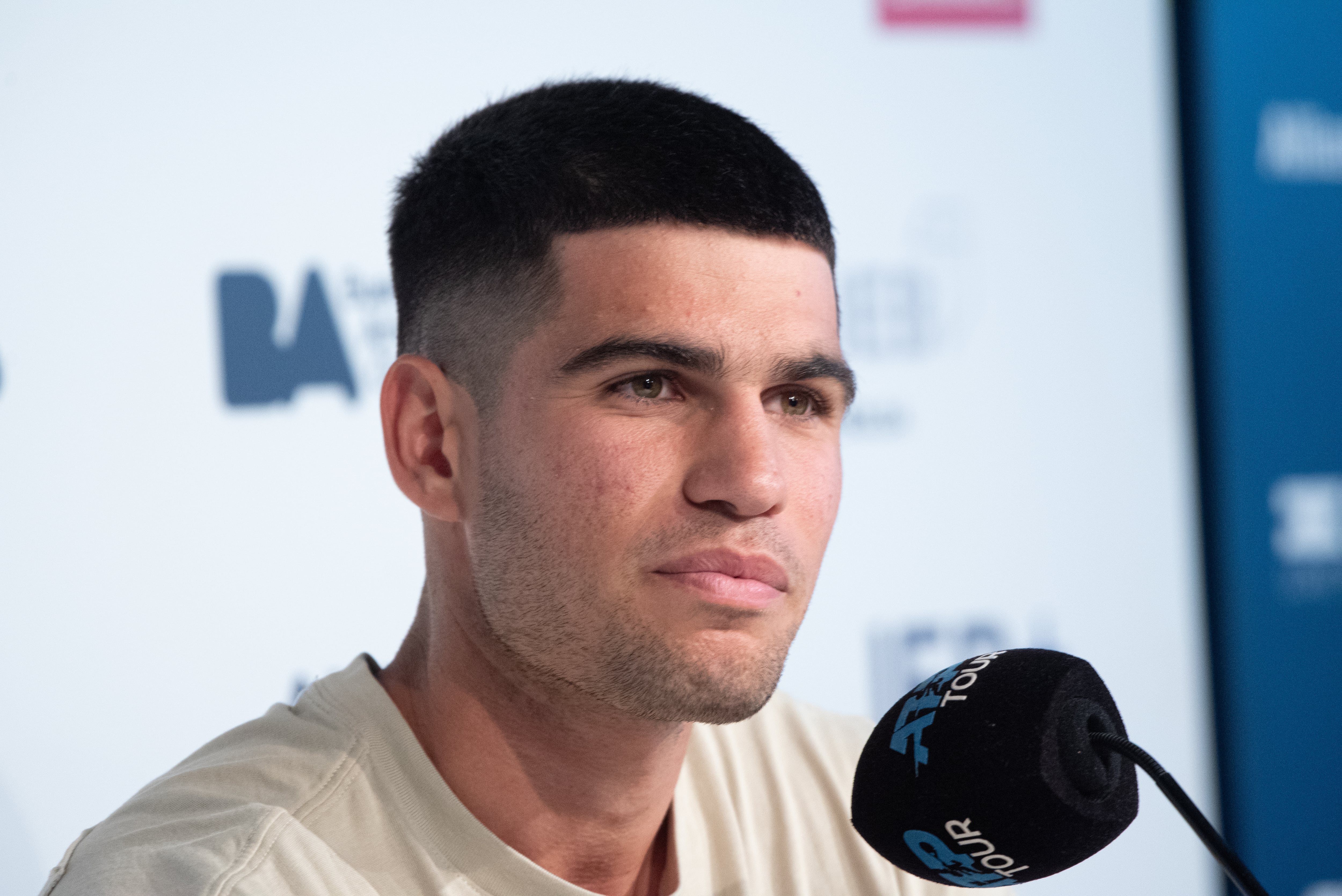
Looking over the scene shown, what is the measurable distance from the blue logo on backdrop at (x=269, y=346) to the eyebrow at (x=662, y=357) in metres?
0.75

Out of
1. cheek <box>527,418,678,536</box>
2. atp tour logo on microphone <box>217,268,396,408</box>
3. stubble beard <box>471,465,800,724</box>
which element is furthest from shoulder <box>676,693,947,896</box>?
atp tour logo on microphone <box>217,268,396,408</box>

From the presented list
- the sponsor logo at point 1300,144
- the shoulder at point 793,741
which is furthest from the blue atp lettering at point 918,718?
the sponsor logo at point 1300,144

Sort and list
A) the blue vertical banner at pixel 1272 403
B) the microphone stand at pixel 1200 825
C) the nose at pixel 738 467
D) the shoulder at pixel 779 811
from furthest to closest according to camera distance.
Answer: the blue vertical banner at pixel 1272 403 → the shoulder at pixel 779 811 → the nose at pixel 738 467 → the microphone stand at pixel 1200 825

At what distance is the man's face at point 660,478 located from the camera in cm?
108

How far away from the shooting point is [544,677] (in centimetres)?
116

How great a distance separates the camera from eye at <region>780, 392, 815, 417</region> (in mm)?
1197

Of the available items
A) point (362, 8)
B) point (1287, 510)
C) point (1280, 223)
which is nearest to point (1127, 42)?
point (1280, 223)

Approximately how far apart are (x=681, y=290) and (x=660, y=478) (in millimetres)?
174

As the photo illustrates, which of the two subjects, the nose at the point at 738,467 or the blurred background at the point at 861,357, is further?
the blurred background at the point at 861,357

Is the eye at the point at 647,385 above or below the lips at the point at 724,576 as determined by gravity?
above

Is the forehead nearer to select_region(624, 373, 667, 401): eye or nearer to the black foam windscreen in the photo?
select_region(624, 373, 667, 401): eye

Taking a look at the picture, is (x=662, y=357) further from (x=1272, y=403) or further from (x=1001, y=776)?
(x=1272, y=403)

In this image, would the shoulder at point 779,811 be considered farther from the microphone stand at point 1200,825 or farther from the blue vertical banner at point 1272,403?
the blue vertical banner at point 1272,403

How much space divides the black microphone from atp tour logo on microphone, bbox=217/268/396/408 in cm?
102
